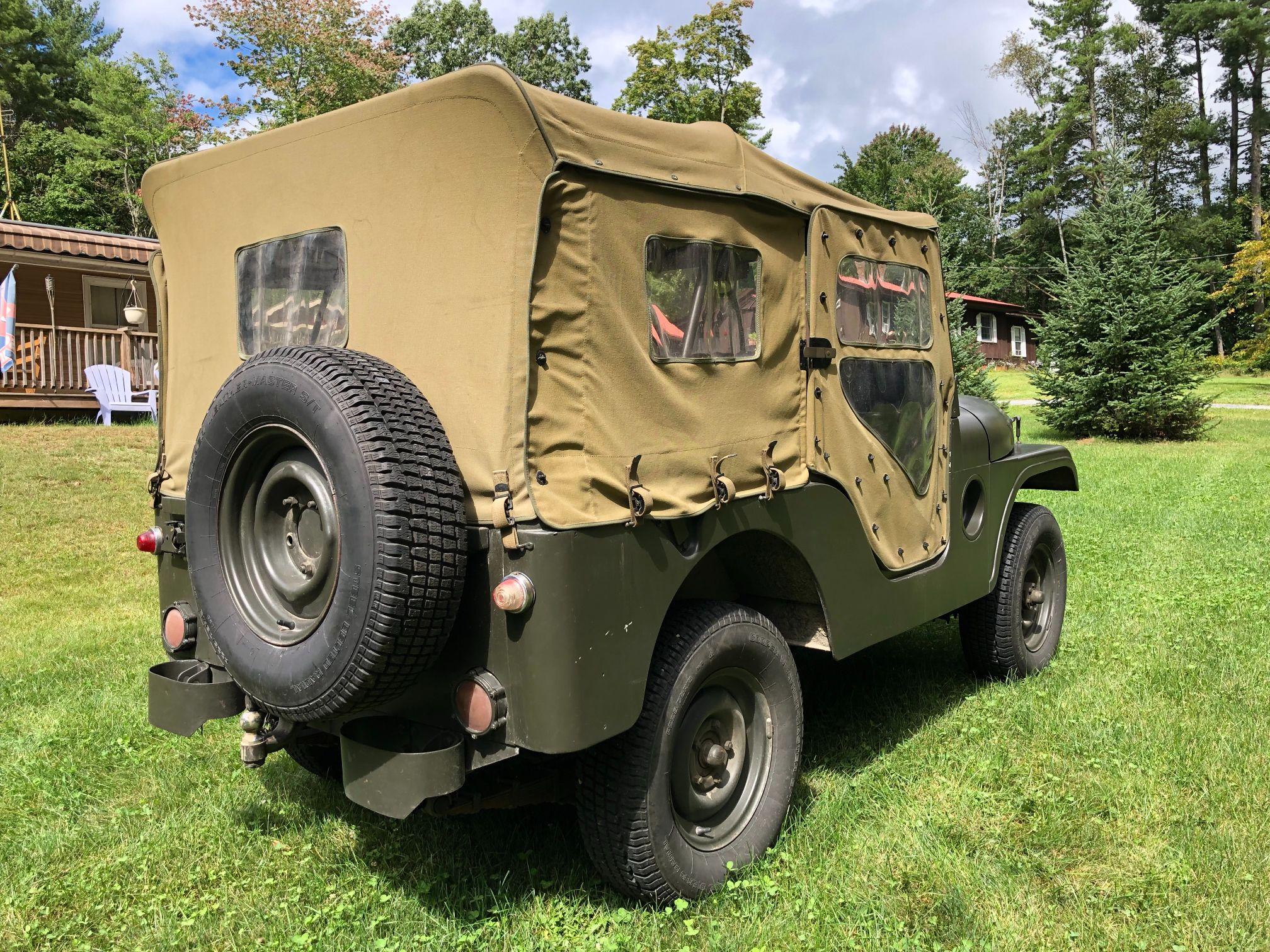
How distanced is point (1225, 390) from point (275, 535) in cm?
3012

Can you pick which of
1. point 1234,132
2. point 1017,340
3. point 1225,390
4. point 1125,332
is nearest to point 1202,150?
point 1234,132

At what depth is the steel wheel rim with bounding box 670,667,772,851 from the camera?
Answer: 3.12 meters

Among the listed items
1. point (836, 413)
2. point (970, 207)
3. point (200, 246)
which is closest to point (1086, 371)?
point (836, 413)

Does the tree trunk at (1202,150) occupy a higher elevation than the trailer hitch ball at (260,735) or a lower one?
higher

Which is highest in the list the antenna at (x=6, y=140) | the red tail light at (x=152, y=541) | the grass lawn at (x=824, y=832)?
the antenna at (x=6, y=140)

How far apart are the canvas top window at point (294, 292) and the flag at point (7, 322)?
12.7m

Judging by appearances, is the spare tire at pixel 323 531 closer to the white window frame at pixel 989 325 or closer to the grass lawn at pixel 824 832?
the grass lawn at pixel 824 832

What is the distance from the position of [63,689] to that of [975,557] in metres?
4.80

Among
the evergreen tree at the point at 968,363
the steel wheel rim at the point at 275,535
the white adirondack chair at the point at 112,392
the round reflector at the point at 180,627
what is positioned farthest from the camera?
the evergreen tree at the point at 968,363

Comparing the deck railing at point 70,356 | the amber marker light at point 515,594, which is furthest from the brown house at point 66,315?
the amber marker light at point 515,594

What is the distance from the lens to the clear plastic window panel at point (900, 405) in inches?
156

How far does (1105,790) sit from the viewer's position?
3.80 meters

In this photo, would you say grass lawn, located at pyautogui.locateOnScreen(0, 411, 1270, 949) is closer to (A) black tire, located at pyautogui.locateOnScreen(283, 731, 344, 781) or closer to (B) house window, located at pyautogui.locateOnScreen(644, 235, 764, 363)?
(A) black tire, located at pyautogui.locateOnScreen(283, 731, 344, 781)

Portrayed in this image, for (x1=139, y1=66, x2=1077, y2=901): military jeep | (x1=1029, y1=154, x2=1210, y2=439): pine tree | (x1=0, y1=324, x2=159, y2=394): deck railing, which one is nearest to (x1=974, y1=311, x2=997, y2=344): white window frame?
(x1=1029, y1=154, x2=1210, y2=439): pine tree
